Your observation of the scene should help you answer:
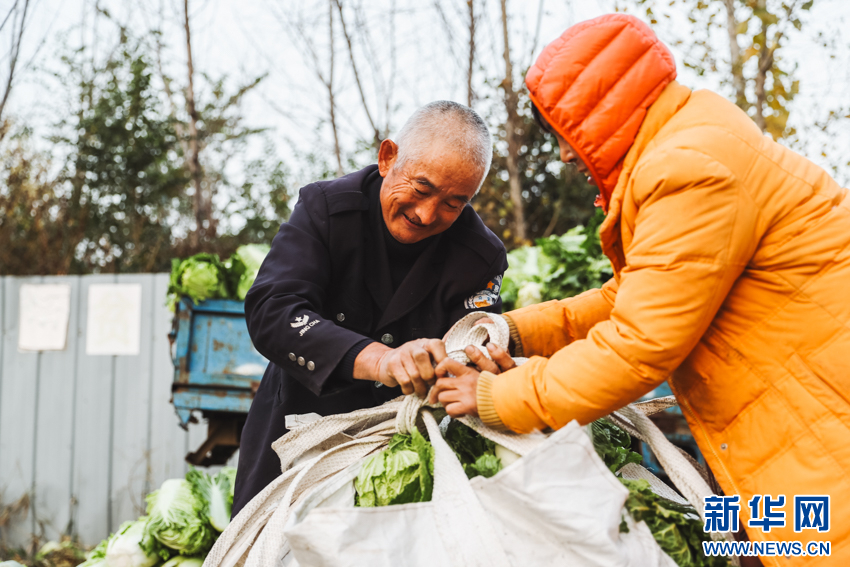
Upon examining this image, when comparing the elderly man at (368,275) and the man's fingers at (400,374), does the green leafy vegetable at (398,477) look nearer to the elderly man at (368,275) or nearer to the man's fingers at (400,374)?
the man's fingers at (400,374)

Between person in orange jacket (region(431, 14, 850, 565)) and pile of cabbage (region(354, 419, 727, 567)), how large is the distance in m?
0.11

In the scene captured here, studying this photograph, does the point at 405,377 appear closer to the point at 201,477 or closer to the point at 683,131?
the point at 683,131

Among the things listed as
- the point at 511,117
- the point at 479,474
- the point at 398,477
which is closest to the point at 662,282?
the point at 479,474

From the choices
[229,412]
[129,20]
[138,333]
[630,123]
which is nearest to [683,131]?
[630,123]

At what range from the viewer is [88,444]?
18.8 feet

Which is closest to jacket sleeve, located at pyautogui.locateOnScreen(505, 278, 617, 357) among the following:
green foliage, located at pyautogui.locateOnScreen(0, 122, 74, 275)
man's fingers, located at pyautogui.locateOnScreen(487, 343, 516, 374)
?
man's fingers, located at pyautogui.locateOnScreen(487, 343, 516, 374)

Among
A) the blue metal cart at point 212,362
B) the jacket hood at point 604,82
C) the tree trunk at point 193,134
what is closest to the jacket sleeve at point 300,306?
the jacket hood at point 604,82

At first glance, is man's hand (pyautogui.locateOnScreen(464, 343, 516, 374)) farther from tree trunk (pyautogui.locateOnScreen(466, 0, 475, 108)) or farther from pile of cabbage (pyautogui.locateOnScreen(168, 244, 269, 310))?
tree trunk (pyautogui.locateOnScreen(466, 0, 475, 108))

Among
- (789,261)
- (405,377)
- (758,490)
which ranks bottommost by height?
(758,490)

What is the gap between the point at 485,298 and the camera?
2.07 metres

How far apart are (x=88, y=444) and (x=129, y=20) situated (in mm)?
6346

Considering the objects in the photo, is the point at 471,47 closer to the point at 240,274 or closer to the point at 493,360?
the point at 240,274

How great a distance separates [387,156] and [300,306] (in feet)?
2.06

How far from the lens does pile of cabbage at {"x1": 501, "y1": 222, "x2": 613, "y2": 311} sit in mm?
4305
